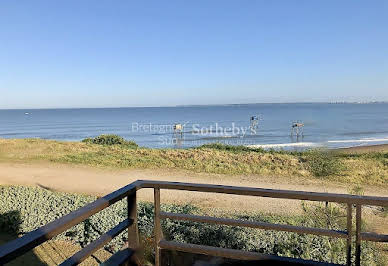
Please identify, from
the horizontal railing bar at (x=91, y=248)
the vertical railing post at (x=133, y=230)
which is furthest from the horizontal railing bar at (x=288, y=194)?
the horizontal railing bar at (x=91, y=248)

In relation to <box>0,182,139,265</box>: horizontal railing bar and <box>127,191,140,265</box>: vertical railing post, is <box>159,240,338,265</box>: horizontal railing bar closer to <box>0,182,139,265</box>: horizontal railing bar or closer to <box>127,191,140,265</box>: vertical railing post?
<box>127,191,140,265</box>: vertical railing post

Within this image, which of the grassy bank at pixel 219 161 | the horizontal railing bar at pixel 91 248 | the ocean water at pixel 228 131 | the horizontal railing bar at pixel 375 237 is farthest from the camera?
the ocean water at pixel 228 131

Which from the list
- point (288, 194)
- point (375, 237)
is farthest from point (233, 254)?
point (375, 237)

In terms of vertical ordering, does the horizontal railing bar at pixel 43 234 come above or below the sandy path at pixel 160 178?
above

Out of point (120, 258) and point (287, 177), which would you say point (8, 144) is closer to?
point (287, 177)

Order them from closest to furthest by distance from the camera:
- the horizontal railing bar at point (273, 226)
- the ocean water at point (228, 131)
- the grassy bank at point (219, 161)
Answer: the horizontal railing bar at point (273, 226) < the grassy bank at point (219, 161) < the ocean water at point (228, 131)

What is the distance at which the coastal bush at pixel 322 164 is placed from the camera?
13352mm

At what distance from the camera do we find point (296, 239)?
425cm

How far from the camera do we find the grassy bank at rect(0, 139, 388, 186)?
1328cm

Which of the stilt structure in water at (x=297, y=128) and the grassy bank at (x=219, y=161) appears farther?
the stilt structure in water at (x=297, y=128)

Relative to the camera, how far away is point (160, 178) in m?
12.3

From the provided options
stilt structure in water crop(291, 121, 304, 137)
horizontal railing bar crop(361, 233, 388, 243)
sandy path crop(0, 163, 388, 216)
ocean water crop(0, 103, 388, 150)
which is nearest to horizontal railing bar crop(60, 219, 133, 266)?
horizontal railing bar crop(361, 233, 388, 243)

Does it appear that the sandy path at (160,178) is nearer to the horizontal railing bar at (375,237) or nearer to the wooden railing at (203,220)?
the wooden railing at (203,220)

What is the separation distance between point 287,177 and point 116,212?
837 cm
